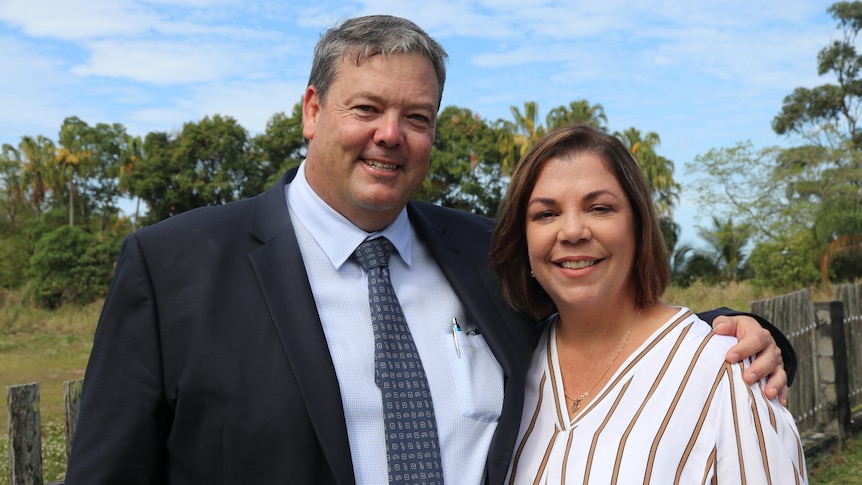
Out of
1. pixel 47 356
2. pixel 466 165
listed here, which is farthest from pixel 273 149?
pixel 47 356

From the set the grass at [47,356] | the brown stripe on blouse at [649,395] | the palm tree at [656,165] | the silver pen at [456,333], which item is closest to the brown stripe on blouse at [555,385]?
the brown stripe on blouse at [649,395]

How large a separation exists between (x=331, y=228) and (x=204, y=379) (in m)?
0.69

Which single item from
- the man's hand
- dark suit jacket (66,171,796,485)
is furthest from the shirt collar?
the man's hand

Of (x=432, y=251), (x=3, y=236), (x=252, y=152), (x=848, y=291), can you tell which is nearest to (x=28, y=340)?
(x=252, y=152)

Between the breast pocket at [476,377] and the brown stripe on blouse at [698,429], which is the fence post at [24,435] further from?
the brown stripe on blouse at [698,429]

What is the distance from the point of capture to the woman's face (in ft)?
9.06

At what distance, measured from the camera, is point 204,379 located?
239 centimetres

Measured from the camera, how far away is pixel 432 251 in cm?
308

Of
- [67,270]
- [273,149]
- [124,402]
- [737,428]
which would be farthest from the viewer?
[273,149]

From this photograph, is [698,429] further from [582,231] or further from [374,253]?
[374,253]

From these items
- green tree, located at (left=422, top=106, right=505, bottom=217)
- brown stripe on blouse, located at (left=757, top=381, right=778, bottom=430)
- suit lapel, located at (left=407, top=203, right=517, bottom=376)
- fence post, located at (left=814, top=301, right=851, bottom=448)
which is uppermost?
green tree, located at (left=422, top=106, right=505, bottom=217)

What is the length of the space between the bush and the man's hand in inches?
1344

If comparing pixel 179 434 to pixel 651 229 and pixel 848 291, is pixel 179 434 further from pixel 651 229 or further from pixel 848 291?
pixel 848 291

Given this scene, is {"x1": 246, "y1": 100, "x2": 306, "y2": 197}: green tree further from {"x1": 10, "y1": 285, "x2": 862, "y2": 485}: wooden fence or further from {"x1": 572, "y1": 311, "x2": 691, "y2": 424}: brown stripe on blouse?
{"x1": 572, "y1": 311, "x2": 691, "y2": 424}: brown stripe on blouse
